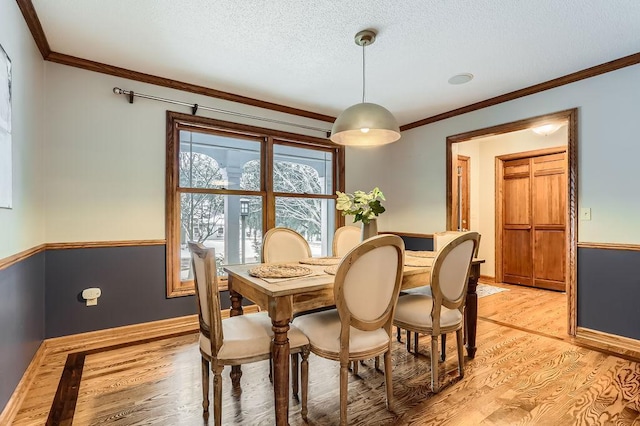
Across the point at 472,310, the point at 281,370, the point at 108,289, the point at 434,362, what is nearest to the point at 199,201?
the point at 108,289

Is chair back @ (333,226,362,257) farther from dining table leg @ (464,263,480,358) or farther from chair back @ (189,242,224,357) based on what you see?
chair back @ (189,242,224,357)

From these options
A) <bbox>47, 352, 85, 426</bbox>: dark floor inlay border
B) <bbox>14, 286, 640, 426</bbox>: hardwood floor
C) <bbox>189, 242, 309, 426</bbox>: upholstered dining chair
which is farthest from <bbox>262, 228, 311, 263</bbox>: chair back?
<bbox>47, 352, 85, 426</bbox>: dark floor inlay border

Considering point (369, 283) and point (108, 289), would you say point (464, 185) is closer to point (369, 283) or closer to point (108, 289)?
point (369, 283)

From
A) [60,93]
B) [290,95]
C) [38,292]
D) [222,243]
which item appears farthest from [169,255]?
[290,95]

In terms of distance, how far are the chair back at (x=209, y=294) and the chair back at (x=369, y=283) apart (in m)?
0.58

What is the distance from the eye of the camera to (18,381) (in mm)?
1940

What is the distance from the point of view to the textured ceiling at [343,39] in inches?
80.0

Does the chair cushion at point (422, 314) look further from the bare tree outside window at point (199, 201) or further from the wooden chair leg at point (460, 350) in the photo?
the bare tree outside window at point (199, 201)

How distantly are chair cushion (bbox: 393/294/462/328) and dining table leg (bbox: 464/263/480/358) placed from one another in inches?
14.7

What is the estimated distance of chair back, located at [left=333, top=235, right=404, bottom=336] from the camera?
1.58 metres

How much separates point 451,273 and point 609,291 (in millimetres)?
1813

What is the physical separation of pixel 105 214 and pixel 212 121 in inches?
52.6

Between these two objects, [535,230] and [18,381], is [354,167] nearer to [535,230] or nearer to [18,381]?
[535,230]

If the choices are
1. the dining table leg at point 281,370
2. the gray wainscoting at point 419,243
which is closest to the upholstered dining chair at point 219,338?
the dining table leg at point 281,370
